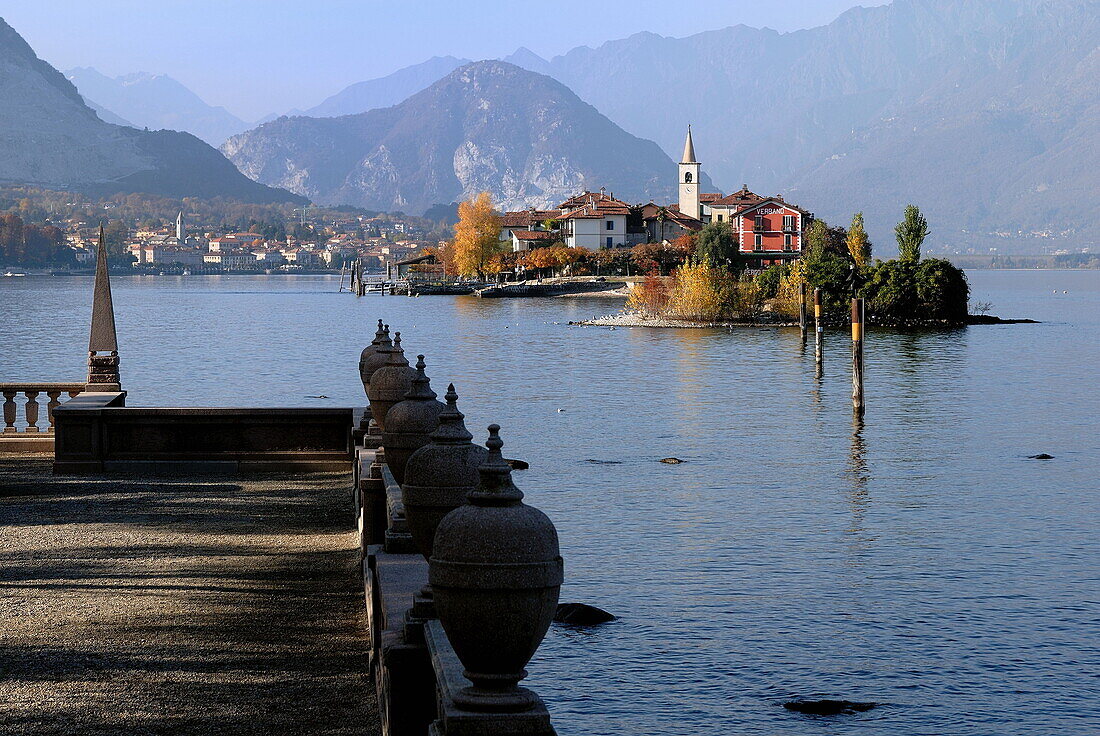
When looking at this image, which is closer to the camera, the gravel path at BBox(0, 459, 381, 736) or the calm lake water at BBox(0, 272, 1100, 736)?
the gravel path at BBox(0, 459, 381, 736)

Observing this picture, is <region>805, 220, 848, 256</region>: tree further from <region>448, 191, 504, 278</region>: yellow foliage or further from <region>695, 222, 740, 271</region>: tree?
<region>448, 191, 504, 278</region>: yellow foliage

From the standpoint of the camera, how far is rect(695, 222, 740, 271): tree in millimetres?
151750

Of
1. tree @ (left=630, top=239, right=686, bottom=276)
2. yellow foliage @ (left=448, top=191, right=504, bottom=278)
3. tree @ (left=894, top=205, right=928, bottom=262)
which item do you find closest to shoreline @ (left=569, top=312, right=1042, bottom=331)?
tree @ (left=894, top=205, right=928, bottom=262)

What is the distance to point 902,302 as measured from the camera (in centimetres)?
10281

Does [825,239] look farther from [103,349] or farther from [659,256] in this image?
[103,349]

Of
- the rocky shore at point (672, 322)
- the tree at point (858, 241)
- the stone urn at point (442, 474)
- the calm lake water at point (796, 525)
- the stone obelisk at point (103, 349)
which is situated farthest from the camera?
the tree at point (858, 241)

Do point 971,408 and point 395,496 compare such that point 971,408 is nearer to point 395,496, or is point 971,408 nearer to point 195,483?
point 195,483

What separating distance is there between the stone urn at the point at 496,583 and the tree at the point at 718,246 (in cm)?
14350

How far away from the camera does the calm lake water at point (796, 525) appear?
16.4 meters

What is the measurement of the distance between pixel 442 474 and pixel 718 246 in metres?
146

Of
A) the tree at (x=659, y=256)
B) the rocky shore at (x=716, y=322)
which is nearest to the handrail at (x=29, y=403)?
the rocky shore at (x=716, y=322)

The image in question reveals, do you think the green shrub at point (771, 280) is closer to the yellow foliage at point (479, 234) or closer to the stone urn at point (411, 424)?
the yellow foliage at point (479, 234)

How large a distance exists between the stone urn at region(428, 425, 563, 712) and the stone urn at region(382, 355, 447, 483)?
14.7ft

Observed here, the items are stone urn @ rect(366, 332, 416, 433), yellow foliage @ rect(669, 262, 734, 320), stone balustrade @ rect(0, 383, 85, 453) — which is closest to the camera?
stone urn @ rect(366, 332, 416, 433)
